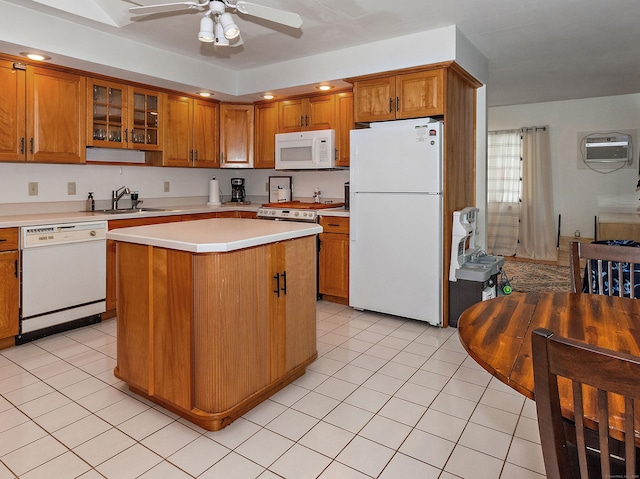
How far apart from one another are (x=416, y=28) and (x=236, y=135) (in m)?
2.51

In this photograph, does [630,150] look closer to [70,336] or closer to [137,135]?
[137,135]

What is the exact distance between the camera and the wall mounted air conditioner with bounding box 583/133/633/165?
608 centimetres

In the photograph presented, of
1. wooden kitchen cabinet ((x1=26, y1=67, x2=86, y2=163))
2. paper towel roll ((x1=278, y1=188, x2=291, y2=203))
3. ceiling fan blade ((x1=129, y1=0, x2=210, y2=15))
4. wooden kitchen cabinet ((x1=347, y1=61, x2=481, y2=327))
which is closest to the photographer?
ceiling fan blade ((x1=129, y1=0, x2=210, y2=15))

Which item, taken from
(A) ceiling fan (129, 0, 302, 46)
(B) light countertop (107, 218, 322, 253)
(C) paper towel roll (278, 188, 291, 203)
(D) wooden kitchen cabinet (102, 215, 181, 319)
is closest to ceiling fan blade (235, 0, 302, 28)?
(A) ceiling fan (129, 0, 302, 46)

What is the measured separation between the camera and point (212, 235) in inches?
86.6

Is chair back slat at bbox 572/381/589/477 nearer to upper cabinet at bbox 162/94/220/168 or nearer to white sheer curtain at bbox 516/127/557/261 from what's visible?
upper cabinet at bbox 162/94/220/168

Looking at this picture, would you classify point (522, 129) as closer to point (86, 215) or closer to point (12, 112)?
point (86, 215)

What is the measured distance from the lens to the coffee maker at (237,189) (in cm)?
558

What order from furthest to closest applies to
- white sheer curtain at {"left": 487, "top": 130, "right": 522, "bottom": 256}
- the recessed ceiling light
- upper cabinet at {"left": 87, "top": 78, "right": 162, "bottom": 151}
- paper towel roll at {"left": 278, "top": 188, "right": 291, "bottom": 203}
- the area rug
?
white sheer curtain at {"left": 487, "top": 130, "right": 522, "bottom": 256}
paper towel roll at {"left": 278, "top": 188, "right": 291, "bottom": 203}
the area rug
upper cabinet at {"left": 87, "top": 78, "right": 162, "bottom": 151}
the recessed ceiling light

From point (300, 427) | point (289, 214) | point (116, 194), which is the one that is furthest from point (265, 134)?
point (300, 427)

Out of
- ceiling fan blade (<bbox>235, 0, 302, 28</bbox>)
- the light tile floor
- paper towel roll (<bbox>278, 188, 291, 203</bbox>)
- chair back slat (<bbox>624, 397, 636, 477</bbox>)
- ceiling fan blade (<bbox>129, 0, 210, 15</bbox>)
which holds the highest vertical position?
ceiling fan blade (<bbox>235, 0, 302, 28</bbox>)

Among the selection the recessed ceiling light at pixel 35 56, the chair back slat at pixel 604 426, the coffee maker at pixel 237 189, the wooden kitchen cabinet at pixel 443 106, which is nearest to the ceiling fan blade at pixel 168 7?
the recessed ceiling light at pixel 35 56

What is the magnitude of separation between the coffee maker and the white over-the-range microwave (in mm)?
932

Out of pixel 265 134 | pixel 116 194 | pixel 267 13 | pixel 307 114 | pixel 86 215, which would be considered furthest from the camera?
pixel 265 134
